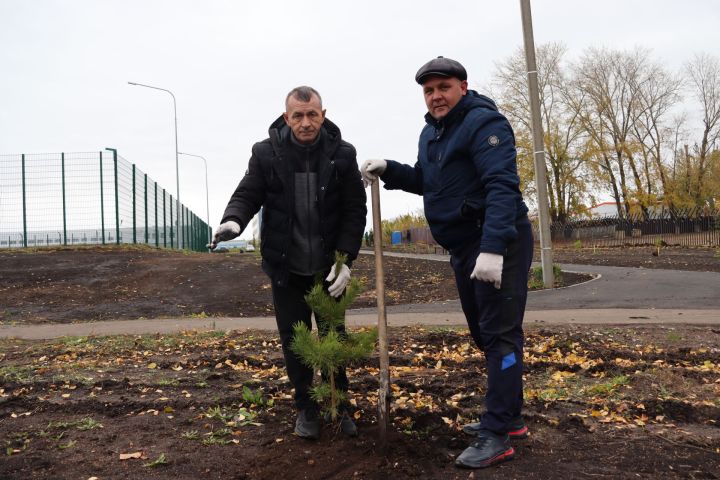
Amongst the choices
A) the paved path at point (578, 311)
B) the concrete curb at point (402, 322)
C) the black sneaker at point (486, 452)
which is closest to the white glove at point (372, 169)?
the black sneaker at point (486, 452)

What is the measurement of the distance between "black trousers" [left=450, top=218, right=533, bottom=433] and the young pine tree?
0.66 meters

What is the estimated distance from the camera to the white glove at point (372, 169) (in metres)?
3.46

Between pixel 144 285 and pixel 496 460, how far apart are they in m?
12.4

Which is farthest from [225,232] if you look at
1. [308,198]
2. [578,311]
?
[578,311]

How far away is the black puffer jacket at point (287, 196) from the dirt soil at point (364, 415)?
988mm

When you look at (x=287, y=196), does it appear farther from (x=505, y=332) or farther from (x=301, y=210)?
(x=505, y=332)

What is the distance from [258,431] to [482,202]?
5.96 feet

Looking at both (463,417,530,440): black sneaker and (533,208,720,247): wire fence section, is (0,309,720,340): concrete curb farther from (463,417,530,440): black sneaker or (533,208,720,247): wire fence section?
(533,208,720,247): wire fence section

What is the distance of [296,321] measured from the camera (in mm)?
3533

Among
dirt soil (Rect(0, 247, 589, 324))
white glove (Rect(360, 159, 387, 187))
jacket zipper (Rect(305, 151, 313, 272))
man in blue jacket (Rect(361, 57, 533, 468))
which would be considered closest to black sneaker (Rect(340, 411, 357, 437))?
man in blue jacket (Rect(361, 57, 533, 468))

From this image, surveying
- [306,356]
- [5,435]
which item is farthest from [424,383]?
[5,435]

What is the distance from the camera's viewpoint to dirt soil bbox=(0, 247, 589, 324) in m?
11.6

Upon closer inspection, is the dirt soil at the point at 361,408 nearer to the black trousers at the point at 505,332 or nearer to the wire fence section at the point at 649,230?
the black trousers at the point at 505,332

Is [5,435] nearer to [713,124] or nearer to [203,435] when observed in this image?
[203,435]
